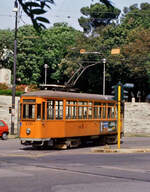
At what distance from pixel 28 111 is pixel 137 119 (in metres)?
27.7

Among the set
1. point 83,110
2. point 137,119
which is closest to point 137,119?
point 137,119

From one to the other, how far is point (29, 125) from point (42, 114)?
0.86 metres

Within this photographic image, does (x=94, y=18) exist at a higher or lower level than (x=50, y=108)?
higher

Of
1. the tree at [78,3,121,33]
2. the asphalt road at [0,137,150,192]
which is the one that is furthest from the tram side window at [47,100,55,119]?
the tree at [78,3,121,33]

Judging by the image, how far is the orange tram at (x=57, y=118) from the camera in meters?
24.9

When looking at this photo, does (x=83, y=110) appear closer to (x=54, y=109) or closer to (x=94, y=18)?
(x=54, y=109)

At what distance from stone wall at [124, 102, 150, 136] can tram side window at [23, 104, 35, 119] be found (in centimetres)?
2592

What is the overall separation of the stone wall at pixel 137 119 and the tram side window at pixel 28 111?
85.0 ft

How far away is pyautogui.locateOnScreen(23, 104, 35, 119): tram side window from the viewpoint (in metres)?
25.2

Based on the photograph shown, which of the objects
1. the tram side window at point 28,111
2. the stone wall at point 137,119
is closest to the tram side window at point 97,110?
the tram side window at point 28,111

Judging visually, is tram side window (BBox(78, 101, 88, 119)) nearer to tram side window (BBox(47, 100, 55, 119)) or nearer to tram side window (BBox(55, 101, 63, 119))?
tram side window (BBox(55, 101, 63, 119))

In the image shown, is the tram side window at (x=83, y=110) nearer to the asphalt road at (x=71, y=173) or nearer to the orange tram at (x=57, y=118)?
the orange tram at (x=57, y=118)

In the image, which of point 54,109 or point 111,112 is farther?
point 111,112

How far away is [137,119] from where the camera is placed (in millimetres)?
51719
